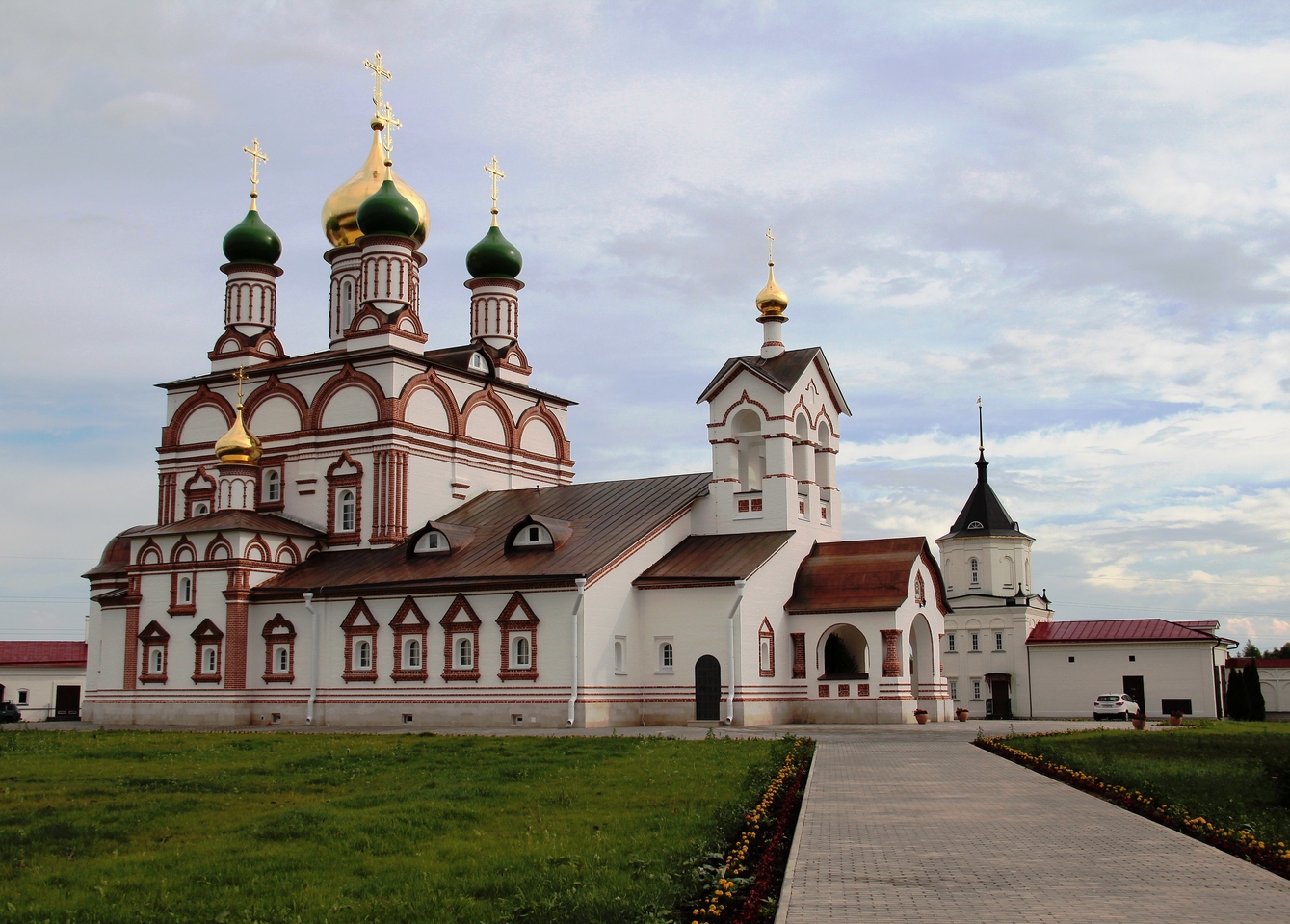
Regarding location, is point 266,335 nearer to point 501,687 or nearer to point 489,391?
point 489,391

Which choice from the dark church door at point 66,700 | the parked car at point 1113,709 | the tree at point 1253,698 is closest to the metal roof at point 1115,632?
the tree at point 1253,698

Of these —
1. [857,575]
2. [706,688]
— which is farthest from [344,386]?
[857,575]

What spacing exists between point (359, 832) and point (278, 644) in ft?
76.2

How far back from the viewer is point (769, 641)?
29484mm

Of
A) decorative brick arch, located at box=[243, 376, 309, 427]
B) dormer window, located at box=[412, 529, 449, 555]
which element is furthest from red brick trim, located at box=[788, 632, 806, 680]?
Result: decorative brick arch, located at box=[243, 376, 309, 427]

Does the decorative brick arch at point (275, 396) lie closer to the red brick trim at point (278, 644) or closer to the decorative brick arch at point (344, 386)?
the decorative brick arch at point (344, 386)

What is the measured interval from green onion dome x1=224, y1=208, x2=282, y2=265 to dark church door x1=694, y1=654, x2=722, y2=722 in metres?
19.3

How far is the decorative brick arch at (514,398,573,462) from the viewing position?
3822cm

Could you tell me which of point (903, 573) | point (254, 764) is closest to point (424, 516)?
point (903, 573)

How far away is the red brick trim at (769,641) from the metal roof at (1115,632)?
19800mm

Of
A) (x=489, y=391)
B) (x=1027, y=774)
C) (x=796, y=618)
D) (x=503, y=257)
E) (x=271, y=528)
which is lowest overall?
(x=1027, y=774)

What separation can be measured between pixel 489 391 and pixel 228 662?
1032 cm

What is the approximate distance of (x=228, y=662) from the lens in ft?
106

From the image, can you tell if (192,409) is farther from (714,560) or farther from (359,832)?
(359,832)
